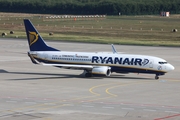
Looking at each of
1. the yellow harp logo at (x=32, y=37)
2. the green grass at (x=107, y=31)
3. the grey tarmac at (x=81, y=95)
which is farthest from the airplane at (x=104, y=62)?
the green grass at (x=107, y=31)

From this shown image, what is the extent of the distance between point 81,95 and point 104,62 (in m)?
14.5

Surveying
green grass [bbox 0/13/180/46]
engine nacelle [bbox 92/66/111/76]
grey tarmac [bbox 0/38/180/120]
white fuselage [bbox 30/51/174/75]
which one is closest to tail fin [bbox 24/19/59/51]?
white fuselage [bbox 30/51/174/75]

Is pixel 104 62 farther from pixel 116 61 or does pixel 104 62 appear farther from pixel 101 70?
pixel 116 61

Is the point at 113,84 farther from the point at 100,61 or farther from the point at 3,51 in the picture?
the point at 3,51

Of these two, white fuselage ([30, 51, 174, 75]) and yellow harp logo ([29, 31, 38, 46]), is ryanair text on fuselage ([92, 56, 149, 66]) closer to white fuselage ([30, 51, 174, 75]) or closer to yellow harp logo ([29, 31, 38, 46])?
white fuselage ([30, 51, 174, 75])

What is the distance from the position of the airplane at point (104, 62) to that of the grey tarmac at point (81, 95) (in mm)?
1299

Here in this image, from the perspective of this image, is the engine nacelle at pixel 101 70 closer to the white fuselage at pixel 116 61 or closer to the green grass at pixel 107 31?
the white fuselage at pixel 116 61

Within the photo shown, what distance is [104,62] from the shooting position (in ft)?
221

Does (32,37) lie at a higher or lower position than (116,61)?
higher

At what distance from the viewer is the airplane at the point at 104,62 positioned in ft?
217

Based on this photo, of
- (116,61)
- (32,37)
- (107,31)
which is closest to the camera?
(116,61)

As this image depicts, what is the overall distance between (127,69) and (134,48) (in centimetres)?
4451

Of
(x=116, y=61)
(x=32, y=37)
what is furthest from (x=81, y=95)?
(x=32, y=37)

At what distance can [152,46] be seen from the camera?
117 m
